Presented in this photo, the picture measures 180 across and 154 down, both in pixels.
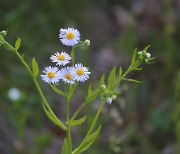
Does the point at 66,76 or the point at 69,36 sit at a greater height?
the point at 69,36

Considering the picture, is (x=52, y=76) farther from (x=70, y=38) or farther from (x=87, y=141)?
(x=87, y=141)

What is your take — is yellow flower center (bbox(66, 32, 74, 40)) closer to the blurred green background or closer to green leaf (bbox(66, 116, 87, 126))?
green leaf (bbox(66, 116, 87, 126))

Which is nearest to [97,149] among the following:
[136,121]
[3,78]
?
[136,121]

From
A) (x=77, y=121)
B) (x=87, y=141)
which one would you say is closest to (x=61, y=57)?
(x=77, y=121)

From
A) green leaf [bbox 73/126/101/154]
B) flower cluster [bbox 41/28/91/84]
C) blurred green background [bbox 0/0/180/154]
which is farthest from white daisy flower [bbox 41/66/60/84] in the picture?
blurred green background [bbox 0/0/180/154]

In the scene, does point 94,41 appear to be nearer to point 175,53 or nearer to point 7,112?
point 175,53

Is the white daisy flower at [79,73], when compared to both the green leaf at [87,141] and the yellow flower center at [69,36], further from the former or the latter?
the green leaf at [87,141]

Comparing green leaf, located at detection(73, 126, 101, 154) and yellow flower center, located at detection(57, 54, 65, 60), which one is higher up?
yellow flower center, located at detection(57, 54, 65, 60)

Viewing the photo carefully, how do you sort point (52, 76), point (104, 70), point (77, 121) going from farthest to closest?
point (104, 70), point (77, 121), point (52, 76)
